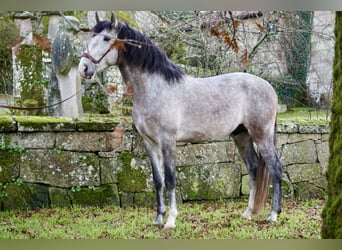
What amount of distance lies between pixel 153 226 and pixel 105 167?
0.70m

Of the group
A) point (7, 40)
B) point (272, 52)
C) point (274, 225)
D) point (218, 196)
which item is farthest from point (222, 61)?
point (7, 40)

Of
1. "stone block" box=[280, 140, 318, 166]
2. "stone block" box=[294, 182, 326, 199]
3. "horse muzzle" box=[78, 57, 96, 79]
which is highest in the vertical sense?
"horse muzzle" box=[78, 57, 96, 79]

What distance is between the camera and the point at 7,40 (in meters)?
4.14

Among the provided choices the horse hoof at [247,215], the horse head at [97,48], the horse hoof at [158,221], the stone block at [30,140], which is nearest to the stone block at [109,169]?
the stone block at [30,140]

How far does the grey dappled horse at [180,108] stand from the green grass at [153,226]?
0.10 meters

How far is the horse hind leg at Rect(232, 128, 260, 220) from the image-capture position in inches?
147

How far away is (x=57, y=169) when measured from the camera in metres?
3.95

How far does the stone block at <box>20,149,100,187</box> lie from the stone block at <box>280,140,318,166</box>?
1.53m

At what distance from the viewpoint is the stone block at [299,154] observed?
4.11 meters

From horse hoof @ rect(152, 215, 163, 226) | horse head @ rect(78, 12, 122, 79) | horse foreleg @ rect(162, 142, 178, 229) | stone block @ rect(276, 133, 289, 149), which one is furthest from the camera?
stone block @ rect(276, 133, 289, 149)

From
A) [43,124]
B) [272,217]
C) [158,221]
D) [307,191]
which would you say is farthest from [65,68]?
[307,191]

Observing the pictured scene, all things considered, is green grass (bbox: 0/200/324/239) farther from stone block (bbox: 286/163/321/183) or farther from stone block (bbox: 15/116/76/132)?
stone block (bbox: 15/116/76/132)

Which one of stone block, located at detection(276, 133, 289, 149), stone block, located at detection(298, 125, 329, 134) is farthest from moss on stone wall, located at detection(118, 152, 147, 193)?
stone block, located at detection(298, 125, 329, 134)

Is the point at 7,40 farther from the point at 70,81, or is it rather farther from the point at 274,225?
the point at 274,225
